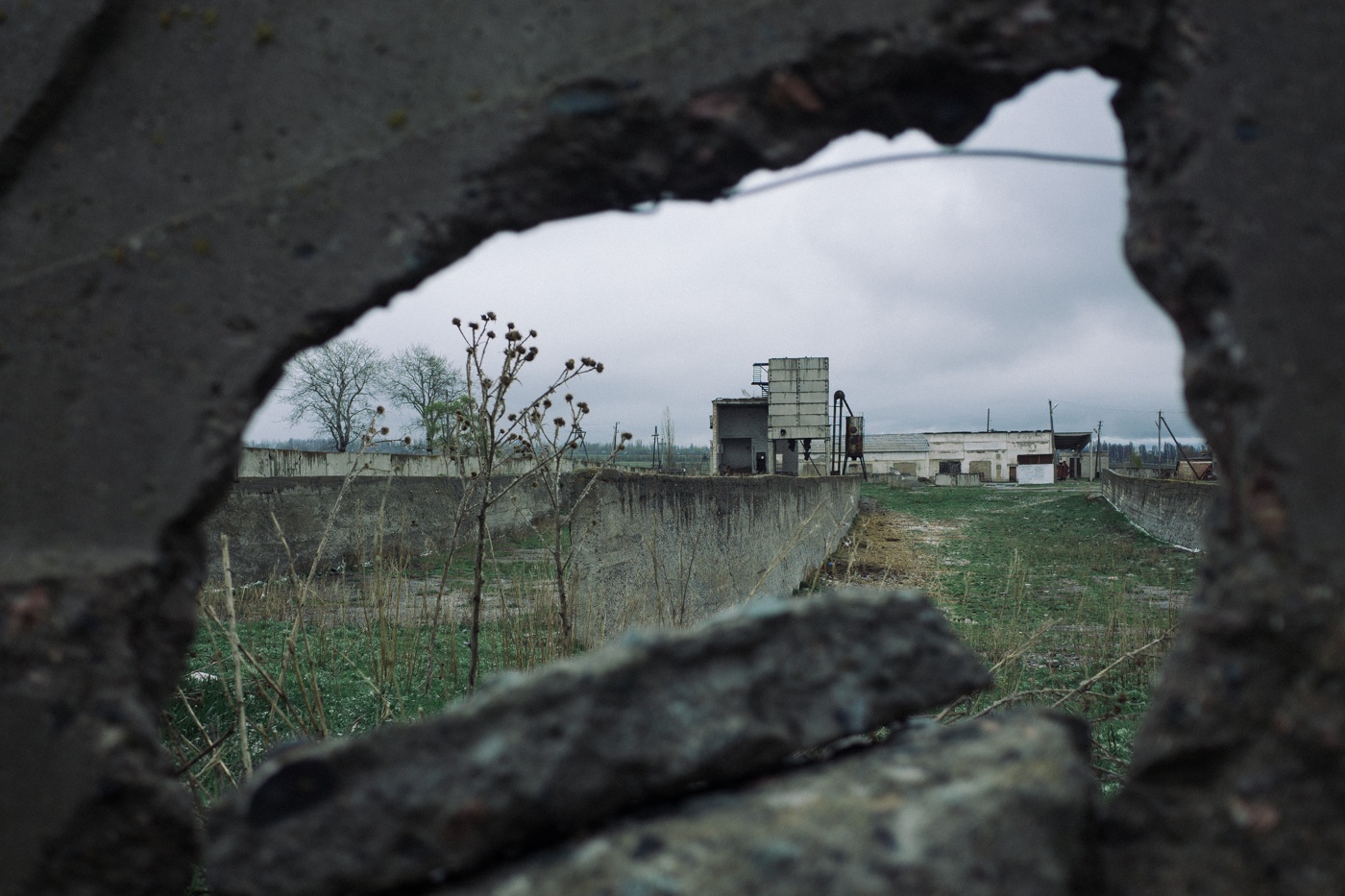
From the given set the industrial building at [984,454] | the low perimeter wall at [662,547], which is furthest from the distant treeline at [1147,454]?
the low perimeter wall at [662,547]

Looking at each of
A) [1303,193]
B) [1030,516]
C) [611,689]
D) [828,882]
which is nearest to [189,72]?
[611,689]

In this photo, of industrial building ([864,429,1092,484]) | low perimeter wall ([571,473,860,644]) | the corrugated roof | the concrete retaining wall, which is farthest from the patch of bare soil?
the corrugated roof

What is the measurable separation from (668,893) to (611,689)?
32 cm

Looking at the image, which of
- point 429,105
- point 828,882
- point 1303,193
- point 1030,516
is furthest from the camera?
point 1030,516

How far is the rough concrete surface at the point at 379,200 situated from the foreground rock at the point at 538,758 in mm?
348

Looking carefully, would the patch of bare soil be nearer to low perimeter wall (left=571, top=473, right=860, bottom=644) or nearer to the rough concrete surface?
low perimeter wall (left=571, top=473, right=860, bottom=644)

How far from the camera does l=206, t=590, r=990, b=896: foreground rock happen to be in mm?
1354

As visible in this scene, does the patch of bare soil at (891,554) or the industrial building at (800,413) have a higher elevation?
the industrial building at (800,413)

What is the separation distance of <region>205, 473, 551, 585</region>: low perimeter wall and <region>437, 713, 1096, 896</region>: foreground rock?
5.77 m

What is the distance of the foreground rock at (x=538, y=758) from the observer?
1.35 metres

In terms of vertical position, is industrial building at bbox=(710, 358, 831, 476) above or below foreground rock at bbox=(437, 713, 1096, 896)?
above

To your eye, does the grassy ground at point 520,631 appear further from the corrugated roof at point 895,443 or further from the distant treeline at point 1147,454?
the corrugated roof at point 895,443

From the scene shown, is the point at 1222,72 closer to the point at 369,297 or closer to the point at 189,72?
the point at 369,297

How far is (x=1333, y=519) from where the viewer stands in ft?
4.22
